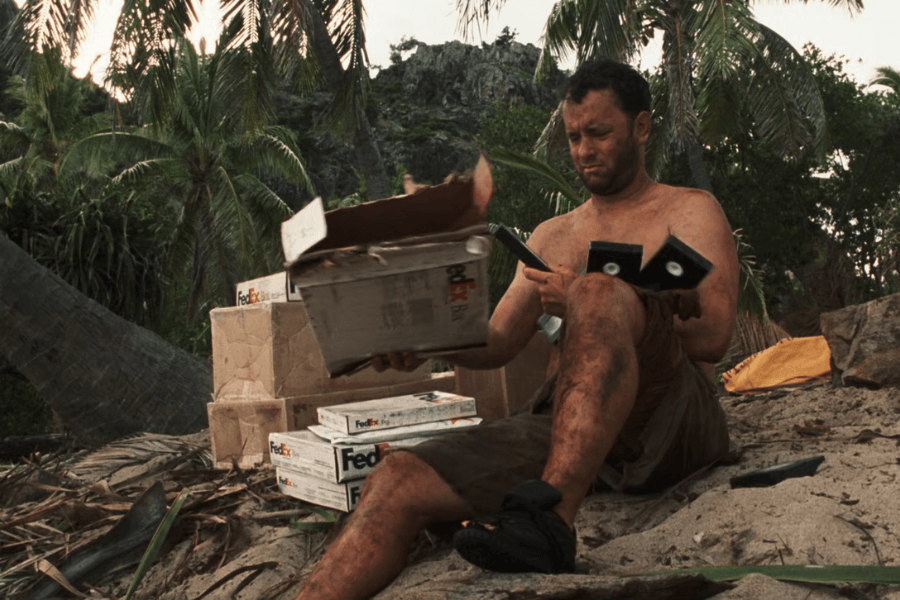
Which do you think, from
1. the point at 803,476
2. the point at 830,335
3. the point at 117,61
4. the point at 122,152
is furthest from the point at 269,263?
the point at 803,476

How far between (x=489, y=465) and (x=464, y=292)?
49 cm

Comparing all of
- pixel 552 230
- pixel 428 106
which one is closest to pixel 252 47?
pixel 552 230

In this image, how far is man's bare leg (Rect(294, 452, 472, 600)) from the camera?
5.56 ft

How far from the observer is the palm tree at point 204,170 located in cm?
2184

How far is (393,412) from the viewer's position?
8.71ft

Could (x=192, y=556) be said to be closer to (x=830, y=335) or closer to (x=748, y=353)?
(x=830, y=335)

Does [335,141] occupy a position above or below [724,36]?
above

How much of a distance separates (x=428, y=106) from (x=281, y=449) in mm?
49098

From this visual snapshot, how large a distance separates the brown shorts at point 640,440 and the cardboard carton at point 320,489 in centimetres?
47

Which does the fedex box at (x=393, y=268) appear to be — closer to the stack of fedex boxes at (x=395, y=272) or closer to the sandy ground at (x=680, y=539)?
the stack of fedex boxes at (x=395, y=272)

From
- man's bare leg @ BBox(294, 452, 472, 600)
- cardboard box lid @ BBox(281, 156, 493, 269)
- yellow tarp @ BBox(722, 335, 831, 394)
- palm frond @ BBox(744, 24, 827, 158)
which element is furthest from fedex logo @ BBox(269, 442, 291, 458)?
palm frond @ BBox(744, 24, 827, 158)

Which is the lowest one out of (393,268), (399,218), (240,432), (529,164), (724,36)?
(240,432)

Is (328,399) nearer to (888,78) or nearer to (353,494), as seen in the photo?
(353,494)

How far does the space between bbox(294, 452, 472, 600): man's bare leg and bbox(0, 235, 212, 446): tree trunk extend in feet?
15.9
